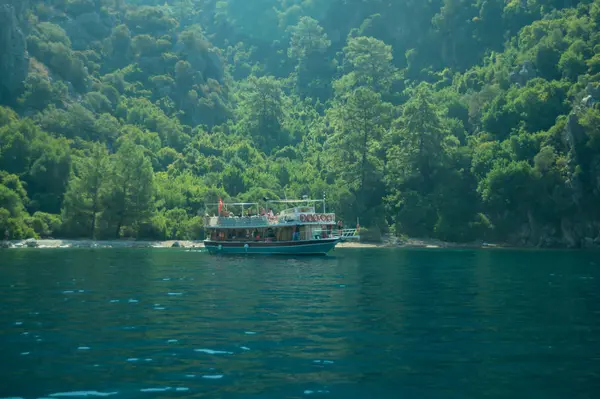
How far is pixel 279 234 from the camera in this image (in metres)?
85.6

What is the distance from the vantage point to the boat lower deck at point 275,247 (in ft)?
270

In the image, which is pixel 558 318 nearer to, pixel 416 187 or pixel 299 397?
pixel 299 397

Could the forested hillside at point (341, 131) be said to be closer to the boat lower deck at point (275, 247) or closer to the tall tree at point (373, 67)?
the tall tree at point (373, 67)

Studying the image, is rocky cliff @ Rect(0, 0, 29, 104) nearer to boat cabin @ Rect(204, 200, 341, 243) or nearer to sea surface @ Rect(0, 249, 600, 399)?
boat cabin @ Rect(204, 200, 341, 243)

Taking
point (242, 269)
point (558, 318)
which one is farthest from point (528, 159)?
point (558, 318)

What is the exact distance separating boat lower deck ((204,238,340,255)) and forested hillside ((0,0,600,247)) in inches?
1253

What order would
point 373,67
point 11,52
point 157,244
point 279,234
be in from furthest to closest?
point 373,67
point 11,52
point 157,244
point 279,234

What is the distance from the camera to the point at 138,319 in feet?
98.4

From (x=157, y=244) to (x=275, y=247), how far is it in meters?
35.1

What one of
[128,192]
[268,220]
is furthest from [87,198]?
[268,220]

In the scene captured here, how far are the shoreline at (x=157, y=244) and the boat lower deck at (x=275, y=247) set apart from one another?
78.9 feet

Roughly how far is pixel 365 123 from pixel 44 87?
6914cm

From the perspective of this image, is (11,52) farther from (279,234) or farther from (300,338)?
(300,338)

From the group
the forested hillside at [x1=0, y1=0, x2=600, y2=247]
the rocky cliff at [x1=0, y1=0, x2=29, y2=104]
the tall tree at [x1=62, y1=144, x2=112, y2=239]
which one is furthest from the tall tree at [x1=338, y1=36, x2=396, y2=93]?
the tall tree at [x1=62, y1=144, x2=112, y2=239]
